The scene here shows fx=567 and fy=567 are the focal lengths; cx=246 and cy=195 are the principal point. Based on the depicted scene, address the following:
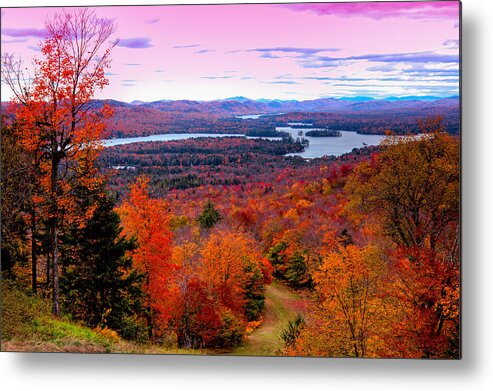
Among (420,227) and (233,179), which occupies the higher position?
(233,179)

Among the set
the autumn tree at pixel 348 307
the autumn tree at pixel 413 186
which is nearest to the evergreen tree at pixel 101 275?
the autumn tree at pixel 348 307

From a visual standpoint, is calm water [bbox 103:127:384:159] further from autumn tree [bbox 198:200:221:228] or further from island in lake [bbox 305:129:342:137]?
autumn tree [bbox 198:200:221:228]

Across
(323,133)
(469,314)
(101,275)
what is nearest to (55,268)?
(101,275)

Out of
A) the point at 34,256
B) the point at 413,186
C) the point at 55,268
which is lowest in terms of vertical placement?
the point at 55,268

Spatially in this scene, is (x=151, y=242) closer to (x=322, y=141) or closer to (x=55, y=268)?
(x=55, y=268)

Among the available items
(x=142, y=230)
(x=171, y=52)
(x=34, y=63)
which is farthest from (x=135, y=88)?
(x=142, y=230)

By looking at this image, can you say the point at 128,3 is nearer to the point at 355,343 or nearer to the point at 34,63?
the point at 34,63
